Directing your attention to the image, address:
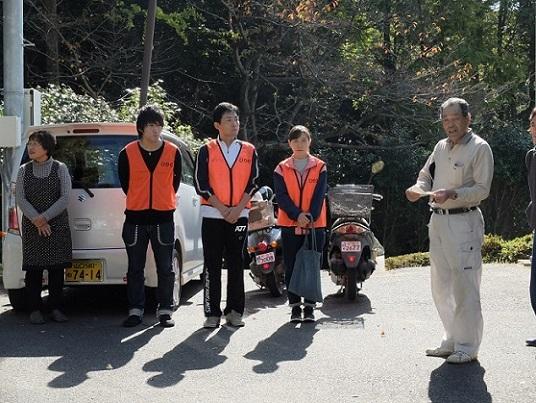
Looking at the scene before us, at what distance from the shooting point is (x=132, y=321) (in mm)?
7578

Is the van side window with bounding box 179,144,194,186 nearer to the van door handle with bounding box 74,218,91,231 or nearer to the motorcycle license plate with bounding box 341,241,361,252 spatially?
the van door handle with bounding box 74,218,91,231

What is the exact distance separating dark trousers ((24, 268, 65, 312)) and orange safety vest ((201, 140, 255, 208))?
1.53 meters

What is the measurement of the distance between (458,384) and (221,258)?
276 cm

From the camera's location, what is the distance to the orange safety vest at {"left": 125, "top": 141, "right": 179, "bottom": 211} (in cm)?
745

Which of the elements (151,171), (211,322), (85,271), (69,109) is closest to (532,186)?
(211,322)

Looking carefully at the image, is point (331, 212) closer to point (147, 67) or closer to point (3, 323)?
point (3, 323)

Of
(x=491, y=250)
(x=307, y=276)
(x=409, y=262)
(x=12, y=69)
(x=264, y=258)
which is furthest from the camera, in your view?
(x=409, y=262)

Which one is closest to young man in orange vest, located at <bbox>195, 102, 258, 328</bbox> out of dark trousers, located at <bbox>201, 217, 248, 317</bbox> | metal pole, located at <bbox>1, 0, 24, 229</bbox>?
dark trousers, located at <bbox>201, 217, 248, 317</bbox>

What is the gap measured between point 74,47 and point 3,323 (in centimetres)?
1306

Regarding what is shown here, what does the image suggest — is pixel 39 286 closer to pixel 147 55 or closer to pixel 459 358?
pixel 459 358

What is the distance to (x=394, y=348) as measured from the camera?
21.9 ft

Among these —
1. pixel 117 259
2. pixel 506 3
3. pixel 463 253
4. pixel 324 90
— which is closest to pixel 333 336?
pixel 463 253

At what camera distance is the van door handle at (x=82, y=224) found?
7.87m

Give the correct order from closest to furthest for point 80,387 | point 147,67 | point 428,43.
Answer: point 80,387, point 147,67, point 428,43
